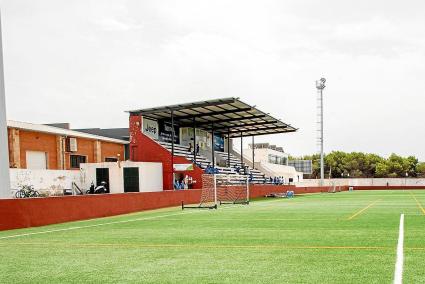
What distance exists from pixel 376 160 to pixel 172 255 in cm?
12960

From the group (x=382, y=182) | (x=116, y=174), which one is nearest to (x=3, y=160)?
(x=116, y=174)

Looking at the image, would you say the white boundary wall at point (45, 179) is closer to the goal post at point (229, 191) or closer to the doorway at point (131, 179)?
the doorway at point (131, 179)

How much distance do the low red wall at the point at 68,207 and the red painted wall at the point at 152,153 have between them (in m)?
12.0

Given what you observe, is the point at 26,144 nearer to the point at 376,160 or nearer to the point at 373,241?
the point at 373,241

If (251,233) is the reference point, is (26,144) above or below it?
above

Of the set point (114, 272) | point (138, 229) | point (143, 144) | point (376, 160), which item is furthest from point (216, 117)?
point (376, 160)

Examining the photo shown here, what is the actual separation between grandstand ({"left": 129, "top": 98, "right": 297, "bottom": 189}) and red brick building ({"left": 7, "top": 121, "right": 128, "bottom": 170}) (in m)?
4.03

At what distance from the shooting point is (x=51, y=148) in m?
38.9

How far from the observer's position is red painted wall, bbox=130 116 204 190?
41094 millimetres

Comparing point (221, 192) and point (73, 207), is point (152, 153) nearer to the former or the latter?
point (221, 192)

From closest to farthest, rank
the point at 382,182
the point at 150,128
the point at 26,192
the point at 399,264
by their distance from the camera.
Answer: the point at 399,264 < the point at 26,192 < the point at 150,128 < the point at 382,182

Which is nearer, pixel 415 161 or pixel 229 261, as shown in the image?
pixel 229 261

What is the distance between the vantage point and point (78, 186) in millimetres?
37406

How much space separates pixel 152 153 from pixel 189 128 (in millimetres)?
8806
